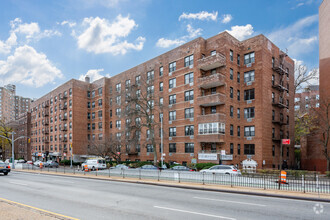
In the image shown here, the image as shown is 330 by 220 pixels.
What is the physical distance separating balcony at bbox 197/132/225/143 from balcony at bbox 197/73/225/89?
7620 mm

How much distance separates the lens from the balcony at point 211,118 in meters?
34.7

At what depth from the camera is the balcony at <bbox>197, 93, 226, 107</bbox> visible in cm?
3500

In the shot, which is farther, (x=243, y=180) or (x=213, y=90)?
(x=213, y=90)

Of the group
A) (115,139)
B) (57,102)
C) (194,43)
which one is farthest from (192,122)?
(57,102)

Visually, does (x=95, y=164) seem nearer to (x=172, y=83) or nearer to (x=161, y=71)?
(x=172, y=83)

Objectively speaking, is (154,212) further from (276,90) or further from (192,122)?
(276,90)

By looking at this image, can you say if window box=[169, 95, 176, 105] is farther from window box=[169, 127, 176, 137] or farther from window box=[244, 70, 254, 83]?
window box=[244, 70, 254, 83]

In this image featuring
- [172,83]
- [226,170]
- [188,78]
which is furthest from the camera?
[172,83]

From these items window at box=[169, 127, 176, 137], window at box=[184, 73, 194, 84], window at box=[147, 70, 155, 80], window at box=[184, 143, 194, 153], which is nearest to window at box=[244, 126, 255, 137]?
window at box=[184, 143, 194, 153]

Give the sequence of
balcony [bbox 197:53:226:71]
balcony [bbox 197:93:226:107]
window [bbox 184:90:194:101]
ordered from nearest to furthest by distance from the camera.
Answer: balcony [bbox 197:93:226:107] < balcony [bbox 197:53:226:71] < window [bbox 184:90:194:101]

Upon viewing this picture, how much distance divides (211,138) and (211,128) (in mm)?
1488

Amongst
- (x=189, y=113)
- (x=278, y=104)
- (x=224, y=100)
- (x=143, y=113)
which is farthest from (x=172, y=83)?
(x=278, y=104)

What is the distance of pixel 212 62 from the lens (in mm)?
35844

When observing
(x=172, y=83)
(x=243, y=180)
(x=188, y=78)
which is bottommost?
(x=243, y=180)
